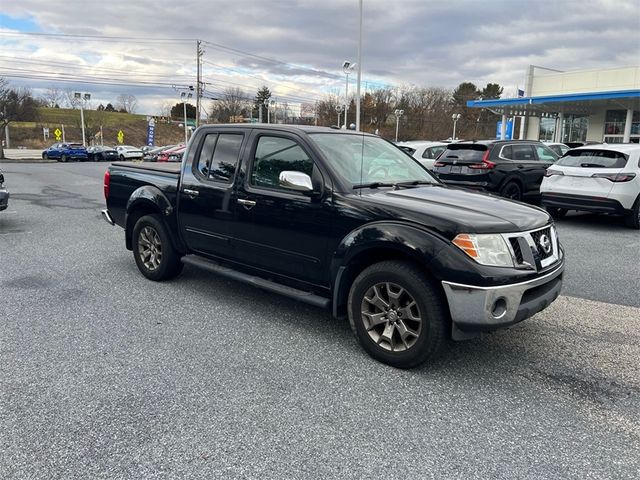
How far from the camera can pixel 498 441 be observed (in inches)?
113

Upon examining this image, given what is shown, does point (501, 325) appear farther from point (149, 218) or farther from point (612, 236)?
point (612, 236)

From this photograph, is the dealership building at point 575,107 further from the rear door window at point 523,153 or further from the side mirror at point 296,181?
the side mirror at point 296,181

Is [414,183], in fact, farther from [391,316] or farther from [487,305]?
[487,305]

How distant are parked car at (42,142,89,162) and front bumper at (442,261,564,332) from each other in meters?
47.7

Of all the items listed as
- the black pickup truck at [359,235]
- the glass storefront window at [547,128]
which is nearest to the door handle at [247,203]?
the black pickup truck at [359,235]

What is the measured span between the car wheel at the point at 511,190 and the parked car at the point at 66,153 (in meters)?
42.5

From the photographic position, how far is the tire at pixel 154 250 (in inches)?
222

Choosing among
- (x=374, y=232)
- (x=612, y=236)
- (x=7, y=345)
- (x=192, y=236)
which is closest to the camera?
(x=374, y=232)

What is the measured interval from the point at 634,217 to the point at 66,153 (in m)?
45.3

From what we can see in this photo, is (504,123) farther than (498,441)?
Yes

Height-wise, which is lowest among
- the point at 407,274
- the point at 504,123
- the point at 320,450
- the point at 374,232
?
the point at 320,450

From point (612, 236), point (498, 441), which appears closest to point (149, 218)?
point (498, 441)

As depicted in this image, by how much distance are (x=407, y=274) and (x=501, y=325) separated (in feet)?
2.33

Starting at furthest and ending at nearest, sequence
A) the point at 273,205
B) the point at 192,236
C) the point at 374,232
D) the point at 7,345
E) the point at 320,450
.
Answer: the point at 192,236
the point at 273,205
the point at 7,345
the point at 374,232
the point at 320,450
